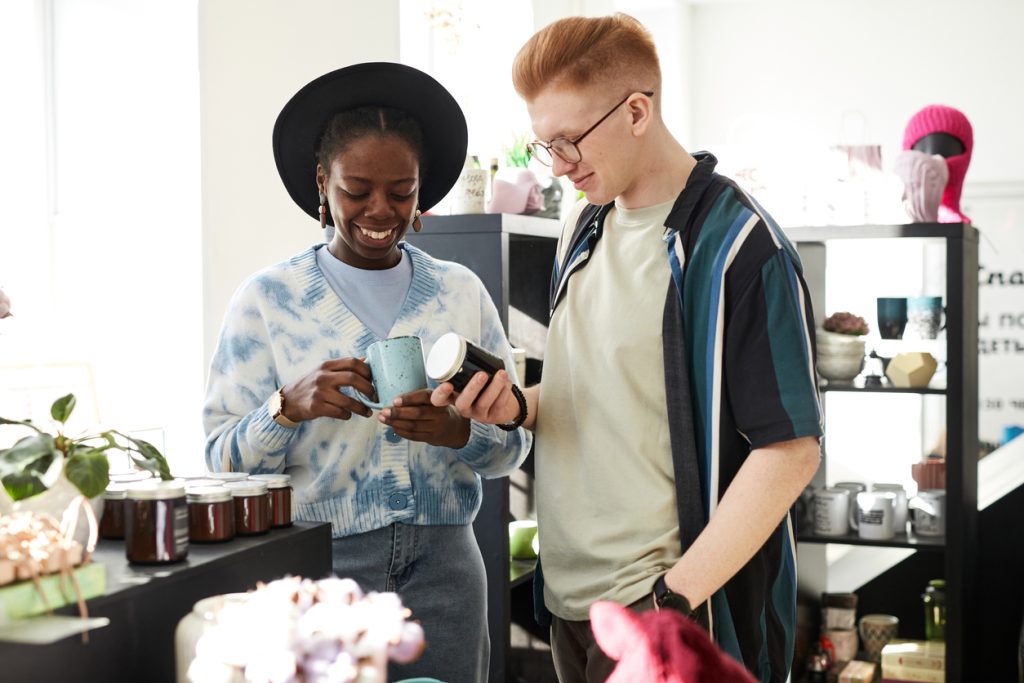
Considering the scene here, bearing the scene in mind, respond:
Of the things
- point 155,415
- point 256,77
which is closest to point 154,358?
point 155,415

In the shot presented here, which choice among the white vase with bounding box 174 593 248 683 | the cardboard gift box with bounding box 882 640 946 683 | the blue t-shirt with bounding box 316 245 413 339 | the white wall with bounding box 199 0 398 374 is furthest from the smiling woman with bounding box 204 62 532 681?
the cardboard gift box with bounding box 882 640 946 683

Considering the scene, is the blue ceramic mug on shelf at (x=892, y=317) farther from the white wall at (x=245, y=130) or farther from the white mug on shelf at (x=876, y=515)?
the white wall at (x=245, y=130)

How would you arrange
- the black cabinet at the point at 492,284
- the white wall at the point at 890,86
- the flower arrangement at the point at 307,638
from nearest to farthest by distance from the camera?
the flower arrangement at the point at 307,638
the black cabinet at the point at 492,284
the white wall at the point at 890,86

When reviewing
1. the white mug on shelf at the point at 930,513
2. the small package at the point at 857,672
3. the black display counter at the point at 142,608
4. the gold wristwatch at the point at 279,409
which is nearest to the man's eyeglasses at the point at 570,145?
the gold wristwatch at the point at 279,409

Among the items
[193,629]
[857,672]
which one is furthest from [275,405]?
[857,672]

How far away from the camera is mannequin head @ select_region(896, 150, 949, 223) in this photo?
3.57 m

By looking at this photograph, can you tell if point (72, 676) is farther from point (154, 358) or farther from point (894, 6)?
point (894, 6)

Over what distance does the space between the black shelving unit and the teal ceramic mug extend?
2.46m

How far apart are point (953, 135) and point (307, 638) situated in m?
3.37

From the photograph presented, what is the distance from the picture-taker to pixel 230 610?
94 centimetres

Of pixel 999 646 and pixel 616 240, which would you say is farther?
pixel 999 646

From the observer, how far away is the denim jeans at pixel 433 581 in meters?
1.66

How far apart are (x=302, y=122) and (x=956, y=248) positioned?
2463mm

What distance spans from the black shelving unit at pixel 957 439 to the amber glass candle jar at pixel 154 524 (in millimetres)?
2921
